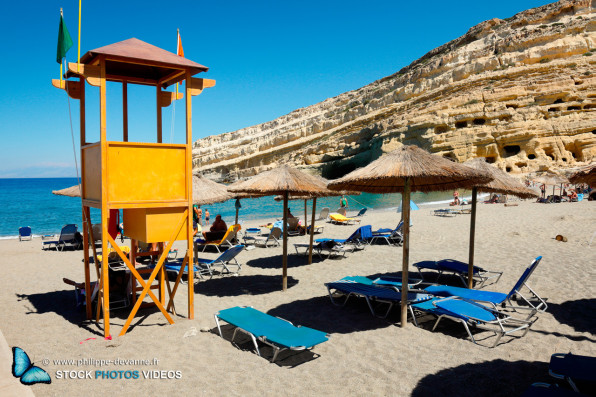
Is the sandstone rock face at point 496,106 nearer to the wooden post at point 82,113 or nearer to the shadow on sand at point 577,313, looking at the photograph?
the shadow on sand at point 577,313

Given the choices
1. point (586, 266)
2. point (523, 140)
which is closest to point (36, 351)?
point (586, 266)

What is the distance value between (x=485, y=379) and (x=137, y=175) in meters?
4.72

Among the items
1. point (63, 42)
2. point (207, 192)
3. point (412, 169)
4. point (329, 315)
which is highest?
point (63, 42)

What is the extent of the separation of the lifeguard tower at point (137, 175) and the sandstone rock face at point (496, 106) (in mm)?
37460

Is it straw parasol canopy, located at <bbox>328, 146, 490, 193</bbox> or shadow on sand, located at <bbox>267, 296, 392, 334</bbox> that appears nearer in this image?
straw parasol canopy, located at <bbox>328, 146, 490, 193</bbox>

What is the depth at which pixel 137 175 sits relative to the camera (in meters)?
5.23

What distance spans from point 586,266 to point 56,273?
1189 centimetres

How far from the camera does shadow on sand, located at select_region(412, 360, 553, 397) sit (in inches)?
144

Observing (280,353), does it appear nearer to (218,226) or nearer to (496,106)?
(218,226)

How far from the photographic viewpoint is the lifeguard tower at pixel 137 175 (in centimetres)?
496

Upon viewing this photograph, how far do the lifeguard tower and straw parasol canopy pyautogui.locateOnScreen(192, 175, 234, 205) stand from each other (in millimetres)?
3181

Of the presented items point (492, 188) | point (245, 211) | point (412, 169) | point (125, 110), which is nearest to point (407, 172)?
point (412, 169)

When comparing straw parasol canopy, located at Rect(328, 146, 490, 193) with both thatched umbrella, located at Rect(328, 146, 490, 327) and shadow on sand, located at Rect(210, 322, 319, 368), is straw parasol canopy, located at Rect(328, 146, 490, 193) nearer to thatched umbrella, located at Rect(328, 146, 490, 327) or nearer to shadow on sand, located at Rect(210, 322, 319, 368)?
thatched umbrella, located at Rect(328, 146, 490, 327)

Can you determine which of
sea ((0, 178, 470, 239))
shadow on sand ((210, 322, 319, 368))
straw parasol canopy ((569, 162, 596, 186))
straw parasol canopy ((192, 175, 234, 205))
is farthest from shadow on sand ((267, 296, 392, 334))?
sea ((0, 178, 470, 239))
